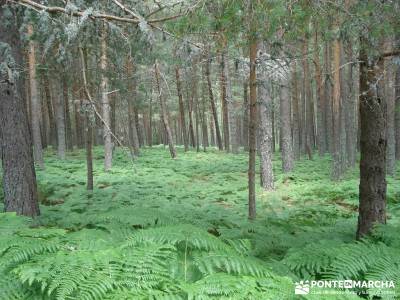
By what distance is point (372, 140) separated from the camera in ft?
15.8

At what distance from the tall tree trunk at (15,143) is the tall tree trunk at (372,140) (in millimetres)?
5593

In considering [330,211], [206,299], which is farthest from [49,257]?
[330,211]

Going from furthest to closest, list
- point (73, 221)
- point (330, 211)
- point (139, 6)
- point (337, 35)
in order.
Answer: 1. point (330, 211)
2. point (139, 6)
3. point (73, 221)
4. point (337, 35)

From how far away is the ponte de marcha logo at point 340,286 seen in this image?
2.87 m

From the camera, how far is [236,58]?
6.43 meters

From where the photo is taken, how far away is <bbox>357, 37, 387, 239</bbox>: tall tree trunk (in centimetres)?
470

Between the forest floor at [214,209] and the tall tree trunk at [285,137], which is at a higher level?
the tall tree trunk at [285,137]

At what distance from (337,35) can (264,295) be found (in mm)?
3865

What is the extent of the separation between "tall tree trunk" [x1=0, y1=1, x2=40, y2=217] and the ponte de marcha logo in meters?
5.49

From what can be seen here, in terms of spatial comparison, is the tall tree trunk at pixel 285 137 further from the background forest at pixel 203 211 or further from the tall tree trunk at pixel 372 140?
the tall tree trunk at pixel 372 140

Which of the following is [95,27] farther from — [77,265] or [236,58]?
[77,265]

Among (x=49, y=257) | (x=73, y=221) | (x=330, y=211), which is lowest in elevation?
(x=330, y=211)

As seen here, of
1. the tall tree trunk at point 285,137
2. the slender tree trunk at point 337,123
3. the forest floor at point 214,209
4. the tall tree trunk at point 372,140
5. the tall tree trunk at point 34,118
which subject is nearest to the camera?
the forest floor at point 214,209

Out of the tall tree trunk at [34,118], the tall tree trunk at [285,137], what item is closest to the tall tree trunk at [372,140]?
the tall tree trunk at [285,137]
